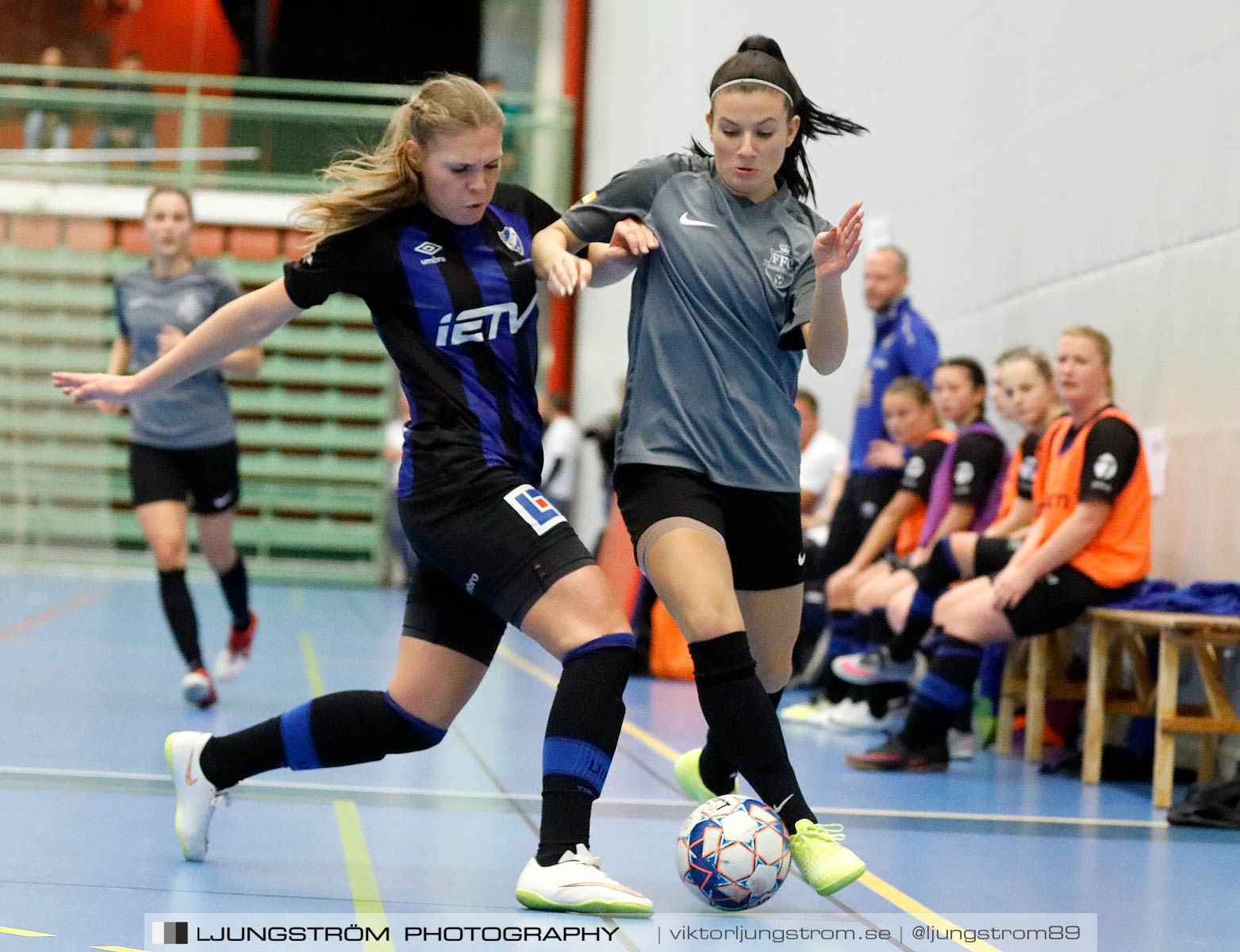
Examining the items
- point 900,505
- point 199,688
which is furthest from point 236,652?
point 900,505

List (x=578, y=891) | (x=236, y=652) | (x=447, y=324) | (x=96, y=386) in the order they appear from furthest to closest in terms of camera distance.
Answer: (x=236, y=652)
(x=96, y=386)
(x=447, y=324)
(x=578, y=891)

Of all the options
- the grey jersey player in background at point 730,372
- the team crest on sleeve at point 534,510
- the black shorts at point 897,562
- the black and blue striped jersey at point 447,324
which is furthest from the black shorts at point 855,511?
the team crest on sleeve at point 534,510

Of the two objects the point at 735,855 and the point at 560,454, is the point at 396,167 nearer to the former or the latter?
the point at 735,855

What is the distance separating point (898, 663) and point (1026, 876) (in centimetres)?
272

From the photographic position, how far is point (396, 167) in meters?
3.34

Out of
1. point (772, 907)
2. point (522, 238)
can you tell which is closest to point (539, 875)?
point (772, 907)

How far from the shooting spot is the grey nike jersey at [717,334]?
347 cm

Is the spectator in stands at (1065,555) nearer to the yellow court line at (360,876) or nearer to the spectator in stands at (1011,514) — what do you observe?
the spectator in stands at (1011,514)

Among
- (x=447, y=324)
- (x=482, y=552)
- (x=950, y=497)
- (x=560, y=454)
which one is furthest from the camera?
(x=560, y=454)

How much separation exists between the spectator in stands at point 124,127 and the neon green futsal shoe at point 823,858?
13.8 meters

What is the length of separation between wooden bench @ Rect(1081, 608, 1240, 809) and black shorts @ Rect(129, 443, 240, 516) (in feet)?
11.8

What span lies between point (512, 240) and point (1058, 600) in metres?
3.10

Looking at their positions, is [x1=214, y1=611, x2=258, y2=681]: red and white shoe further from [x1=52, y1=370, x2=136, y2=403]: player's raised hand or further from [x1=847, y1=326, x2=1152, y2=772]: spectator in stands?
[x1=52, y1=370, x2=136, y2=403]: player's raised hand

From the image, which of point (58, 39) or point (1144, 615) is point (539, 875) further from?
point (58, 39)
